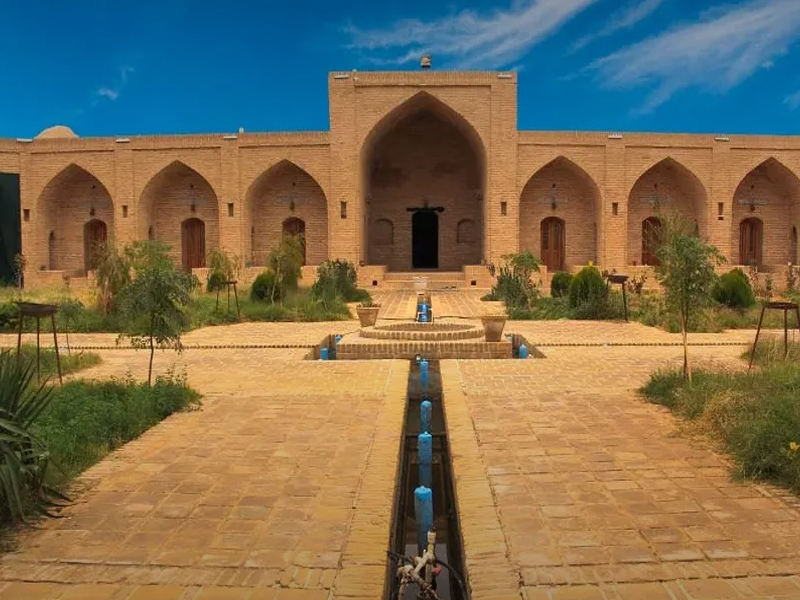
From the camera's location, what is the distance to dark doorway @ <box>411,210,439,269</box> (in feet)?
90.7

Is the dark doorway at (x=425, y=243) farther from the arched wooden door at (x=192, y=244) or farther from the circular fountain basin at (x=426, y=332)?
the circular fountain basin at (x=426, y=332)

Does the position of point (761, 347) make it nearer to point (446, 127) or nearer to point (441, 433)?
point (441, 433)

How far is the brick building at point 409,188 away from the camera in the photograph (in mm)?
23422

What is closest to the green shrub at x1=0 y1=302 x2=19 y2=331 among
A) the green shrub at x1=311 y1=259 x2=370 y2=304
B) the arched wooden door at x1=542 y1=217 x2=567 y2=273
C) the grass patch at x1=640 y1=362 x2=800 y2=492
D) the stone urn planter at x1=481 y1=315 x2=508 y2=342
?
the green shrub at x1=311 y1=259 x2=370 y2=304

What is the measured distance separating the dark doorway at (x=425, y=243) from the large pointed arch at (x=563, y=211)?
371 centimetres

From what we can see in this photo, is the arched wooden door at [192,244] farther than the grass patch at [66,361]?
Yes

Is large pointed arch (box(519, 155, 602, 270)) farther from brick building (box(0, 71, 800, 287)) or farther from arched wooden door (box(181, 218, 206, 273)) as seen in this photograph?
arched wooden door (box(181, 218, 206, 273))

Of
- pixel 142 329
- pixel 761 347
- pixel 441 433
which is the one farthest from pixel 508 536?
pixel 761 347

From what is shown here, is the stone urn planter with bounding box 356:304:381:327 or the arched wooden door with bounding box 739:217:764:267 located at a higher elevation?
the arched wooden door with bounding box 739:217:764:267

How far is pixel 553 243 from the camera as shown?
25.9 metres

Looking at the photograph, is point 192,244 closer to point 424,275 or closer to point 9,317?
point 424,275

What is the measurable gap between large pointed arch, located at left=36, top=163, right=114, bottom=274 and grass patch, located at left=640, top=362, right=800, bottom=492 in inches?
921

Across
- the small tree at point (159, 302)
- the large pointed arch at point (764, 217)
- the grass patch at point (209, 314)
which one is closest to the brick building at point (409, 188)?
the large pointed arch at point (764, 217)

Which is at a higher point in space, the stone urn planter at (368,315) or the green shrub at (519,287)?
the green shrub at (519,287)
